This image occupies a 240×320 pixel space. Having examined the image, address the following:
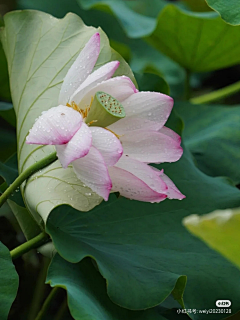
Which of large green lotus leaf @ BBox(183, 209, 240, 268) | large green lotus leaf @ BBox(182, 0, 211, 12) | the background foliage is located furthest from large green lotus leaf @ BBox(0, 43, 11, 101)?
large green lotus leaf @ BBox(182, 0, 211, 12)

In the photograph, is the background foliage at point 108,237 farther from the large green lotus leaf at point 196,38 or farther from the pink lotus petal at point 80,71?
the large green lotus leaf at point 196,38

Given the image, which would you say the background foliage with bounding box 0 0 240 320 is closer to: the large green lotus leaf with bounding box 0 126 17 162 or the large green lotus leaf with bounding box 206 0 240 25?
the large green lotus leaf with bounding box 206 0 240 25

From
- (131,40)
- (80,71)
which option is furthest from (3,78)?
(131,40)

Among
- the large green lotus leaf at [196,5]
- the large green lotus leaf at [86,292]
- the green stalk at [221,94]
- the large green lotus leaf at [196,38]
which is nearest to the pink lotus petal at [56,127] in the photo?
the large green lotus leaf at [86,292]

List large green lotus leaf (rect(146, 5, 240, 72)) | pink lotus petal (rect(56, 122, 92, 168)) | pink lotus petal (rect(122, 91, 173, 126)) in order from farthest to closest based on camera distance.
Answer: large green lotus leaf (rect(146, 5, 240, 72)) < pink lotus petal (rect(122, 91, 173, 126)) < pink lotus petal (rect(56, 122, 92, 168))

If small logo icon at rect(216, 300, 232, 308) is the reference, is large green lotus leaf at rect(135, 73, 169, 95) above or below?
above

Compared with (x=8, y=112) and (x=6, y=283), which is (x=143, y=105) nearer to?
(x=6, y=283)

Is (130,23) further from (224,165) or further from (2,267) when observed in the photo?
(2,267)
